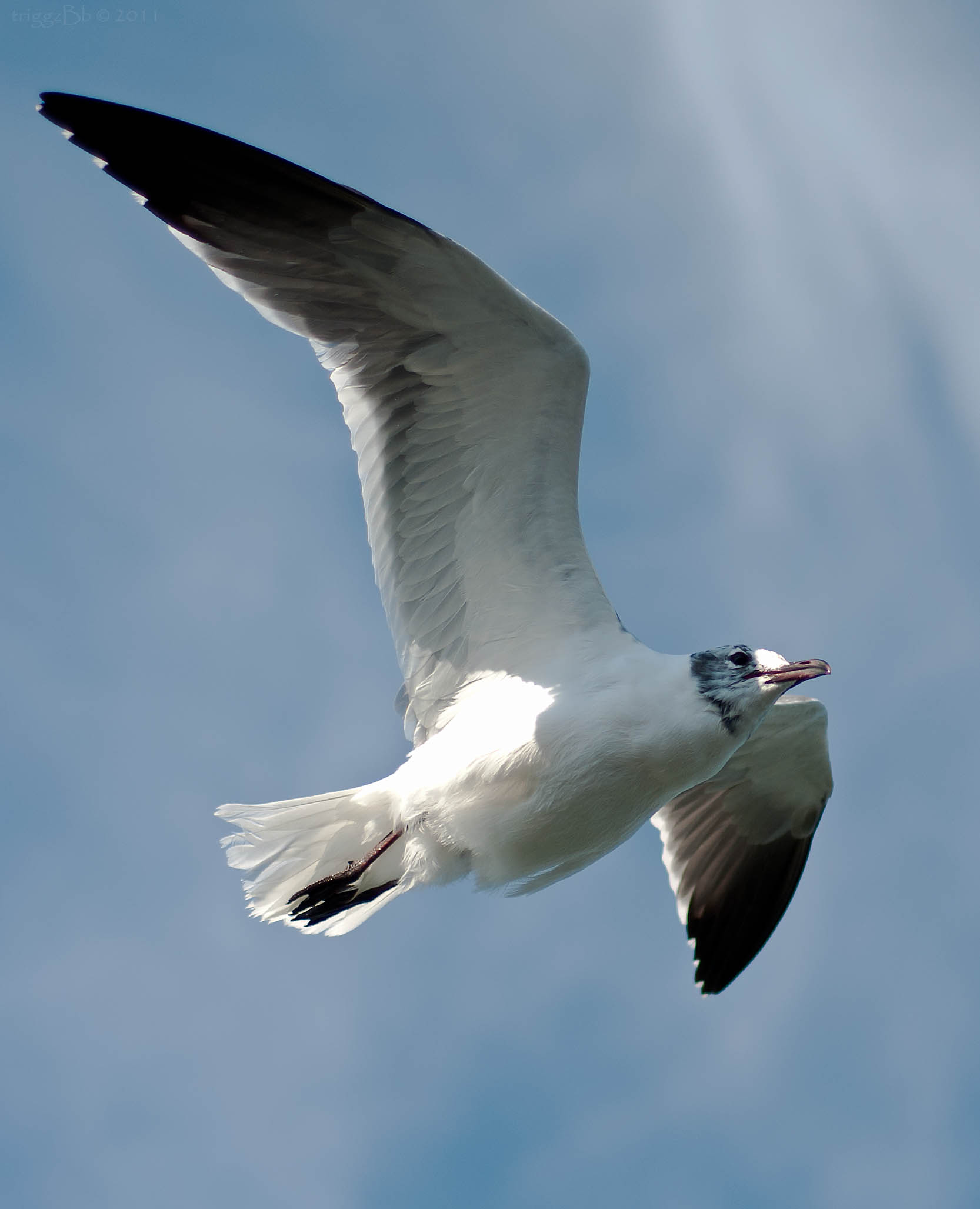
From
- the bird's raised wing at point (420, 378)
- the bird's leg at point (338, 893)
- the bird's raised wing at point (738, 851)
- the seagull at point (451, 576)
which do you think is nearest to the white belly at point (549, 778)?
the seagull at point (451, 576)

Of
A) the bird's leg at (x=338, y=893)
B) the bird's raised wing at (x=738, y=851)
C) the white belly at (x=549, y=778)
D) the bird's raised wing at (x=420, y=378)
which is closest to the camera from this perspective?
the white belly at (x=549, y=778)

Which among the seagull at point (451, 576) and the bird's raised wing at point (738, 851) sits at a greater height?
the seagull at point (451, 576)

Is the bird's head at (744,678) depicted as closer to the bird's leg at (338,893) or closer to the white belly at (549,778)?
the white belly at (549,778)

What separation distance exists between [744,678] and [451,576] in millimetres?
1616

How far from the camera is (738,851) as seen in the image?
8.90 meters

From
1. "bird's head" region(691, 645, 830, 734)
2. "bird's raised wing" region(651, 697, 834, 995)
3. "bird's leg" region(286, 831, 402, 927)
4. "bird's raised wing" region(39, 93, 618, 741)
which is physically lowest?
"bird's raised wing" region(651, 697, 834, 995)

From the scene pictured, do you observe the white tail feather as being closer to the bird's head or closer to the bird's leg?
the bird's leg

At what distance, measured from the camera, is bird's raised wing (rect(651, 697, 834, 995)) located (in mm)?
8781

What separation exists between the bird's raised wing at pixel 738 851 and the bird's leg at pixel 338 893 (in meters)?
2.66

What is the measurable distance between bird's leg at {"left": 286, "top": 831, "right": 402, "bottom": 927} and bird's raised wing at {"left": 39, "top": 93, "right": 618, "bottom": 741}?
77cm

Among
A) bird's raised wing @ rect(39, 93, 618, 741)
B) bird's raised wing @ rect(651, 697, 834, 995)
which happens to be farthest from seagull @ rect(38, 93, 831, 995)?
Answer: bird's raised wing @ rect(651, 697, 834, 995)

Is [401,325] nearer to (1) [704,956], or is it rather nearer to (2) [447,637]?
(2) [447,637]

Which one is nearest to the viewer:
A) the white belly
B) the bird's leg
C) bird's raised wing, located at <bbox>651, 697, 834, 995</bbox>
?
the white belly

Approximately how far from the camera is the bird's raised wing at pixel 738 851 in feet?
28.8
